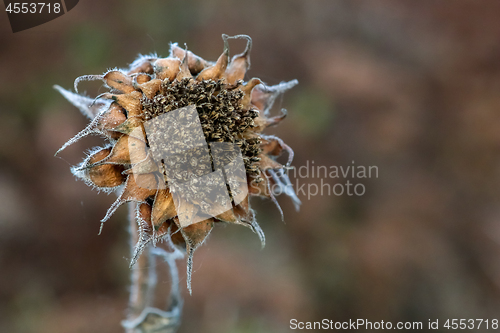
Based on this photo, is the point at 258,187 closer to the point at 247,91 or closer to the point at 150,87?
the point at 247,91

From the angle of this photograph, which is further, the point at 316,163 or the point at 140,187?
the point at 316,163

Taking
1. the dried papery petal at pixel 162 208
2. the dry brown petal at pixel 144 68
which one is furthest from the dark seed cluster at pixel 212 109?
the dried papery petal at pixel 162 208

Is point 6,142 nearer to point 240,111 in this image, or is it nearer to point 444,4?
point 240,111

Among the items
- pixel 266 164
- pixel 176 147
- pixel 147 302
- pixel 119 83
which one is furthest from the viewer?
pixel 147 302

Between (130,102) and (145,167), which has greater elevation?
(130,102)

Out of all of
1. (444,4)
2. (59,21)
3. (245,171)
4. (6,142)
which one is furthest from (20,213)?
(444,4)

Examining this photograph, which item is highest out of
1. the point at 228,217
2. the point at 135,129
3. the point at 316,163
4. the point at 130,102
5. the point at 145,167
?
the point at 130,102

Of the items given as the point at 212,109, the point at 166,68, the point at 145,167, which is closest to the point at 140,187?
the point at 145,167

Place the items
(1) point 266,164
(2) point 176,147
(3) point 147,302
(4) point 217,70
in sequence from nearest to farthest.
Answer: (2) point 176,147
(4) point 217,70
(1) point 266,164
(3) point 147,302

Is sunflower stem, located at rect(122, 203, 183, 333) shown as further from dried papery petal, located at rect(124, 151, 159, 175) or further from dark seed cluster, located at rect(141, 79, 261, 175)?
dark seed cluster, located at rect(141, 79, 261, 175)
